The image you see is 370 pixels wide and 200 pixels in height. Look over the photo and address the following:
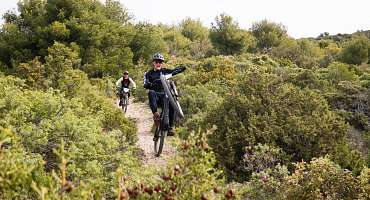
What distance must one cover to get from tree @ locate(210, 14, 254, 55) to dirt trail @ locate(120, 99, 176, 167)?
30.0 meters

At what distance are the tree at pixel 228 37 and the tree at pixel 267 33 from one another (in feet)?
19.7

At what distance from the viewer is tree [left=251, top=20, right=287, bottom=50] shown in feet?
199

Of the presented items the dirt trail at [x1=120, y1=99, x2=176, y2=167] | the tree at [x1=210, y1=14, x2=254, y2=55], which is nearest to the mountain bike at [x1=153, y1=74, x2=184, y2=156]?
the dirt trail at [x1=120, y1=99, x2=176, y2=167]

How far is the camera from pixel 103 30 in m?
29.7

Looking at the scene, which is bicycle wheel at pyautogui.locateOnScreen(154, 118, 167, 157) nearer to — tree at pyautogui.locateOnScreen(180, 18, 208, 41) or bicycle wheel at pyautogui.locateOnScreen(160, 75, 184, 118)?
bicycle wheel at pyautogui.locateOnScreen(160, 75, 184, 118)

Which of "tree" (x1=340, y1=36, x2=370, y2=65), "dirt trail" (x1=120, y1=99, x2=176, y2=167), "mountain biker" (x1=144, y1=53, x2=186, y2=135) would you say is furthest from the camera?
"tree" (x1=340, y1=36, x2=370, y2=65)

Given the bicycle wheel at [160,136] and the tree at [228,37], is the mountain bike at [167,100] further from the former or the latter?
the tree at [228,37]

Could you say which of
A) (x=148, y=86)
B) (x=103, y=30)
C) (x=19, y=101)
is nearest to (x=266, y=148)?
(x=148, y=86)

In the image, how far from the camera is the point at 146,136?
14891 mm

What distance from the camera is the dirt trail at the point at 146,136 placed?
11.1 m

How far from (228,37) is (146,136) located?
39.5 m

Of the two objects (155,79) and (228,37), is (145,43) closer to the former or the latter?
(228,37)

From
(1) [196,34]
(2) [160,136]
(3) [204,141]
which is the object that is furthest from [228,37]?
(3) [204,141]

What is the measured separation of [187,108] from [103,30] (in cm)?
1474
